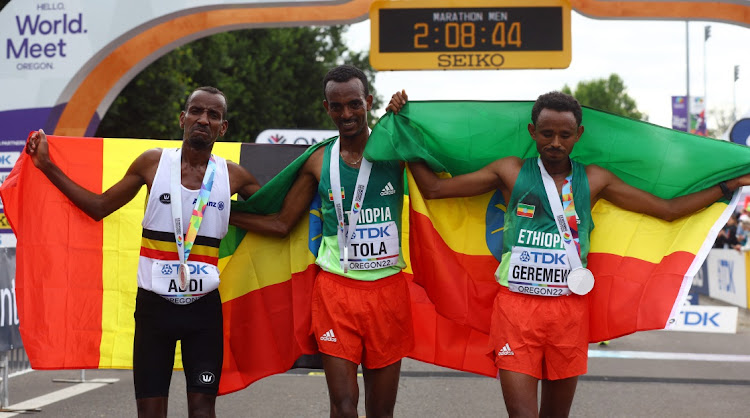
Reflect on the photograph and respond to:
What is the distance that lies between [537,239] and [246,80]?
110 feet

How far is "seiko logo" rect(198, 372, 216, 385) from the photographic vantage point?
4.89 m

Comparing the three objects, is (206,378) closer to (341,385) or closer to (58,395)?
(341,385)

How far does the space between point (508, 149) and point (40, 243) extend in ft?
10.1

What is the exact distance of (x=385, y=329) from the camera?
5020 mm

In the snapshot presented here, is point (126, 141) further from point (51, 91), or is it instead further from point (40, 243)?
point (51, 91)

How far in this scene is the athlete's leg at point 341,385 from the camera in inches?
188

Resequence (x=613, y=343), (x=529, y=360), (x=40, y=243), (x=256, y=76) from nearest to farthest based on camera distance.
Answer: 1. (x=529, y=360)
2. (x=40, y=243)
3. (x=613, y=343)
4. (x=256, y=76)

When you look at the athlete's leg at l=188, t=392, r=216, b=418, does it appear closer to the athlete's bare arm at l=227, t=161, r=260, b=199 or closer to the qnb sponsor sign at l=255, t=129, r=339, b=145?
the athlete's bare arm at l=227, t=161, r=260, b=199

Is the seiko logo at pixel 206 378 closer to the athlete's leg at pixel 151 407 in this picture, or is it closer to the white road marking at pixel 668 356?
the athlete's leg at pixel 151 407

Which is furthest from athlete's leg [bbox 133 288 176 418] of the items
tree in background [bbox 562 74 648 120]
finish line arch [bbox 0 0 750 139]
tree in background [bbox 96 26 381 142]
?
tree in background [bbox 562 74 648 120]

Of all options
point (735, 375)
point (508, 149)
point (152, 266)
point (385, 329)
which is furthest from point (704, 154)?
point (735, 375)

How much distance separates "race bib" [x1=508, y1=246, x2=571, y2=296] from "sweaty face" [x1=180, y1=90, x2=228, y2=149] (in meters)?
1.80

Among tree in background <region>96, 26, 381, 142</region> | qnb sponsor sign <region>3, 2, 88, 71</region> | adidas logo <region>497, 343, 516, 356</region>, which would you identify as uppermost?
tree in background <region>96, 26, 381, 142</region>

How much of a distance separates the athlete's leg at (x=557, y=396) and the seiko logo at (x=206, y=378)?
5.79 ft
